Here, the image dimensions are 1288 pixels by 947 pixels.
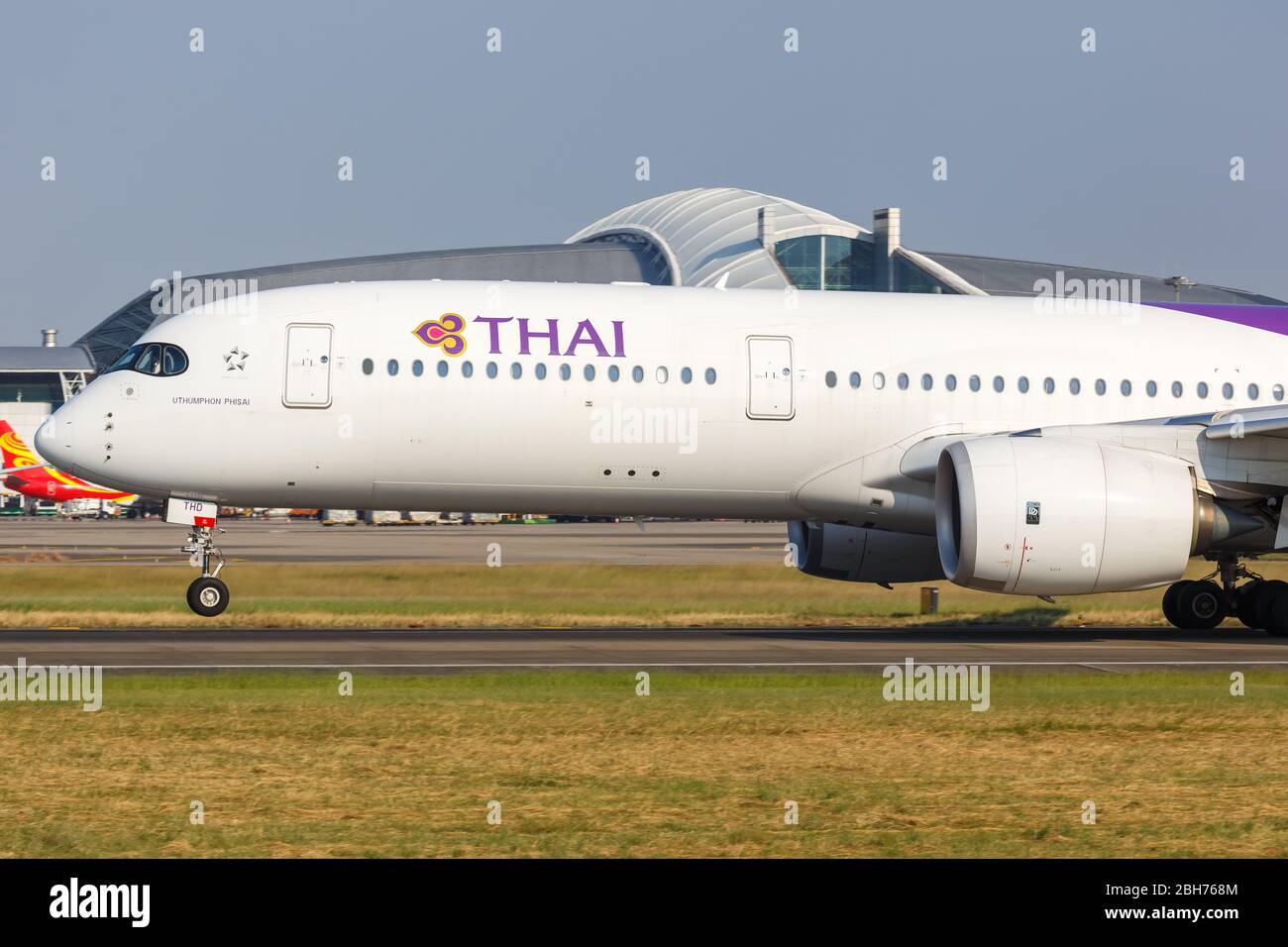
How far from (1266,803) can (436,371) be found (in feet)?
45.0

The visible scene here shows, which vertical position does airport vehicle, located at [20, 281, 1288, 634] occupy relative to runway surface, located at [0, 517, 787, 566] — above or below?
above

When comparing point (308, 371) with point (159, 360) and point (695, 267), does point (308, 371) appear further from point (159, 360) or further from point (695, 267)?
point (695, 267)

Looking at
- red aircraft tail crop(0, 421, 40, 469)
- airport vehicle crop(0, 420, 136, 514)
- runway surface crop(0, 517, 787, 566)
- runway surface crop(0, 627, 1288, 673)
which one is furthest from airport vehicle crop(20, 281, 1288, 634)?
red aircraft tail crop(0, 421, 40, 469)

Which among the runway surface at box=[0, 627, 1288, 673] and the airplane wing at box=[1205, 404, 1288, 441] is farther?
the airplane wing at box=[1205, 404, 1288, 441]

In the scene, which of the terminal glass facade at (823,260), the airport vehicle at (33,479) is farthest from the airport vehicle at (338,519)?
the terminal glass facade at (823,260)

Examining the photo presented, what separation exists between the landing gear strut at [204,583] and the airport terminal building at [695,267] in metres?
76.8

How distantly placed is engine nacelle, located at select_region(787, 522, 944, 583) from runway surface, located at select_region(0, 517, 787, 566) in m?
11.4

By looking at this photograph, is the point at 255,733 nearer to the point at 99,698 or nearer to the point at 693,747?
the point at 99,698

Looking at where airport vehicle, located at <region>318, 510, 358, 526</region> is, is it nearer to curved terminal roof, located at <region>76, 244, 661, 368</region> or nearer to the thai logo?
curved terminal roof, located at <region>76, 244, 661, 368</region>

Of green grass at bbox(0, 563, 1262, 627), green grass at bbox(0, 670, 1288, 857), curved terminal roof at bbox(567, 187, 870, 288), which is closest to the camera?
green grass at bbox(0, 670, 1288, 857)

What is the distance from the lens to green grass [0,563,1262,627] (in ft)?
84.4

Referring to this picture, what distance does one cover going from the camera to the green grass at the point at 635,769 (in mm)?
9492
